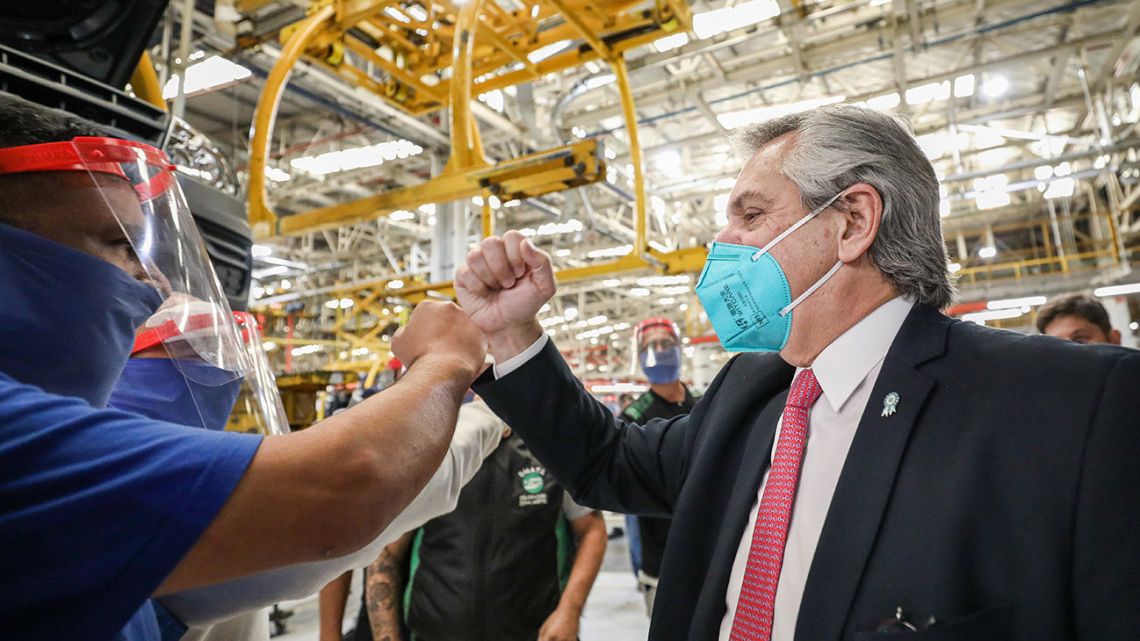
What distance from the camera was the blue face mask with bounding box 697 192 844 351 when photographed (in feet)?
4.77

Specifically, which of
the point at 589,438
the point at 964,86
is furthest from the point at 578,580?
the point at 964,86

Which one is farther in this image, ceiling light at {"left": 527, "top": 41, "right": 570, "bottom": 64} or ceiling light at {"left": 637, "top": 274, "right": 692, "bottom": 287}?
ceiling light at {"left": 637, "top": 274, "right": 692, "bottom": 287}

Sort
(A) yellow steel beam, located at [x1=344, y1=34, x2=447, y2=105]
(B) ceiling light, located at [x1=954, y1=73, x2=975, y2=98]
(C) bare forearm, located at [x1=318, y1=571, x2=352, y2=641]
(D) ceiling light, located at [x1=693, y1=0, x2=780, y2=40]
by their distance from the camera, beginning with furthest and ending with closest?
(B) ceiling light, located at [x1=954, y1=73, x2=975, y2=98]
(D) ceiling light, located at [x1=693, y1=0, x2=780, y2=40]
(A) yellow steel beam, located at [x1=344, y1=34, x2=447, y2=105]
(C) bare forearm, located at [x1=318, y1=571, x2=352, y2=641]

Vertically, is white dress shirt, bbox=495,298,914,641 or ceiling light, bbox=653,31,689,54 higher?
ceiling light, bbox=653,31,689,54

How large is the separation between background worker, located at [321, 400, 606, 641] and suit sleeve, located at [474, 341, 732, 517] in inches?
28.0

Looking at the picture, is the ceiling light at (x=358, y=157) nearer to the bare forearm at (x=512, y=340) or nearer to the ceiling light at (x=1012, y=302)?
the bare forearm at (x=512, y=340)

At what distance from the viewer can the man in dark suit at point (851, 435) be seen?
3.12ft

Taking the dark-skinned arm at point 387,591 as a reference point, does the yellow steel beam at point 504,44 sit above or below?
above

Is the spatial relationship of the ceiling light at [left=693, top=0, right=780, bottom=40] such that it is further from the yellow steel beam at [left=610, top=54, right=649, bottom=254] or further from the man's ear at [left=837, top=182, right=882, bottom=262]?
the man's ear at [left=837, top=182, right=882, bottom=262]

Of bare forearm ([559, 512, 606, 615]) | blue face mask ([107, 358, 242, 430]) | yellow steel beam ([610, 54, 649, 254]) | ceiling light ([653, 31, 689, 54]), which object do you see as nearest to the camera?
blue face mask ([107, 358, 242, 430])

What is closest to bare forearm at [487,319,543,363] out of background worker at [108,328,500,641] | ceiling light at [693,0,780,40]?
background worker at [108,328,500,641]

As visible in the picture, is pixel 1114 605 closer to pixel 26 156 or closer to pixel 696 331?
pixel 26 156

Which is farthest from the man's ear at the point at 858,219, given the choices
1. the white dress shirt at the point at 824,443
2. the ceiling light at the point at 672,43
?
the ceiling light at the point at 672,43

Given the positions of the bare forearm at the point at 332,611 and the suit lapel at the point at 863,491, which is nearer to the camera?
the suit lapel at the point at 863,491
